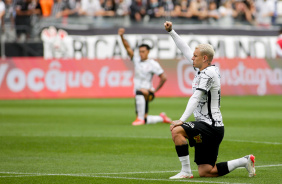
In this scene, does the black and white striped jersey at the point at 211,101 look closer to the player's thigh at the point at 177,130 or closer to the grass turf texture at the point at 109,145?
the player's thigh at the point at 177,130

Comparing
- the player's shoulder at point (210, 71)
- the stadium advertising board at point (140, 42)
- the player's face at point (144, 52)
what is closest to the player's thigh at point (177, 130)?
the player's shoulder at point (210, 71)

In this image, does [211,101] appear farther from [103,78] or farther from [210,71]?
[103,78]

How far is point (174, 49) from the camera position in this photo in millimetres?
35656

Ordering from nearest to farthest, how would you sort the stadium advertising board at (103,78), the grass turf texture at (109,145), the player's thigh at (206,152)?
1. the player's thigh at (206,152)
2. the grass turf texture at (109,145)
3. the stadium advertising board at (103,78)

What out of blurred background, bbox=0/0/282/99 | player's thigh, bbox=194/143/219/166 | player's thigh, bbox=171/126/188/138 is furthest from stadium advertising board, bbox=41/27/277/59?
player's thigh, bbox=171/126/188/138

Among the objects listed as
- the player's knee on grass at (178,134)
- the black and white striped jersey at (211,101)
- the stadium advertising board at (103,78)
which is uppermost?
the black and white striped jersey at (211,101)

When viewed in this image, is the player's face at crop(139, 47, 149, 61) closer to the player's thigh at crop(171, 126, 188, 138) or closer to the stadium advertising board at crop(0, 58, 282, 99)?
the player's thigh at crop(171, 126, 188, 138)

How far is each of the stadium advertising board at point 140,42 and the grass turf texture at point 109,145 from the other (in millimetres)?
8056

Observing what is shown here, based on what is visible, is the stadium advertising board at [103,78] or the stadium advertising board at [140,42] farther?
the stadium advertising board at [140,42]

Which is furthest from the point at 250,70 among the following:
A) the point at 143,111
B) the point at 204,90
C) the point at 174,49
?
the point at 204,90

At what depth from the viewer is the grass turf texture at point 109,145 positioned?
9.65 metres

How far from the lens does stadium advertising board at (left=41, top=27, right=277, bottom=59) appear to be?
106 ft

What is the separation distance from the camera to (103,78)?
30109 millimetres

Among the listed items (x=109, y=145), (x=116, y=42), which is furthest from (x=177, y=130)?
(x=116, y=42)
